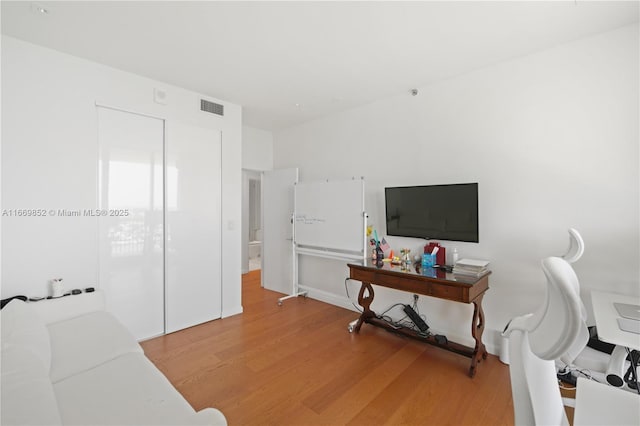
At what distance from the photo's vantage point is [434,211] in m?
2.93

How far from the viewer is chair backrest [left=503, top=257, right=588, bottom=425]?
536 millimetres

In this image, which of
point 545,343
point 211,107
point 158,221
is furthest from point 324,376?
point 211,107

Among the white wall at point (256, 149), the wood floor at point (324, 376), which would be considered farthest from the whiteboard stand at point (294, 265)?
the white wall at point (256, 149)

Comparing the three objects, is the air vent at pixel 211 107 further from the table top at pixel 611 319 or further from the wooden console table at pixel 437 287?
the table top at pixel 611 319

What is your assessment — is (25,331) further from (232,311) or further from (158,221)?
(232,311)

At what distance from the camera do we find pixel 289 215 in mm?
4613

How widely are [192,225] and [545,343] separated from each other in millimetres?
3396

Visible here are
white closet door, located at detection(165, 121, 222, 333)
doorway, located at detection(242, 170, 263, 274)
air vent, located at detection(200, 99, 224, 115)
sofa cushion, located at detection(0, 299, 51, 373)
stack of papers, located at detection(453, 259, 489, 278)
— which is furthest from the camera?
doorway, located at detection(242, 170, 263, 274)

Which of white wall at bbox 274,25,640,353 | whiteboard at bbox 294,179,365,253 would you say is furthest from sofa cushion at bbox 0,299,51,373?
white wall at bbox 274,25,640,353

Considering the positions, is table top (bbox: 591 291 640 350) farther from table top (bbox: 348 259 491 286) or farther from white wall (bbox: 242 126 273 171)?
white wall (bbox: 242 126 273 171)

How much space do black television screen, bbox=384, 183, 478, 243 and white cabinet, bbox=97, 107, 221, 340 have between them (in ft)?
7.15

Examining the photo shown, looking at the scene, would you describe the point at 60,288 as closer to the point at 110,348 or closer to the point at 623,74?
the point at 110,348

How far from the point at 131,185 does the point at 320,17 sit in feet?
7.84

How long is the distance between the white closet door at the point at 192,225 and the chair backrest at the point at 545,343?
10.7 ft
